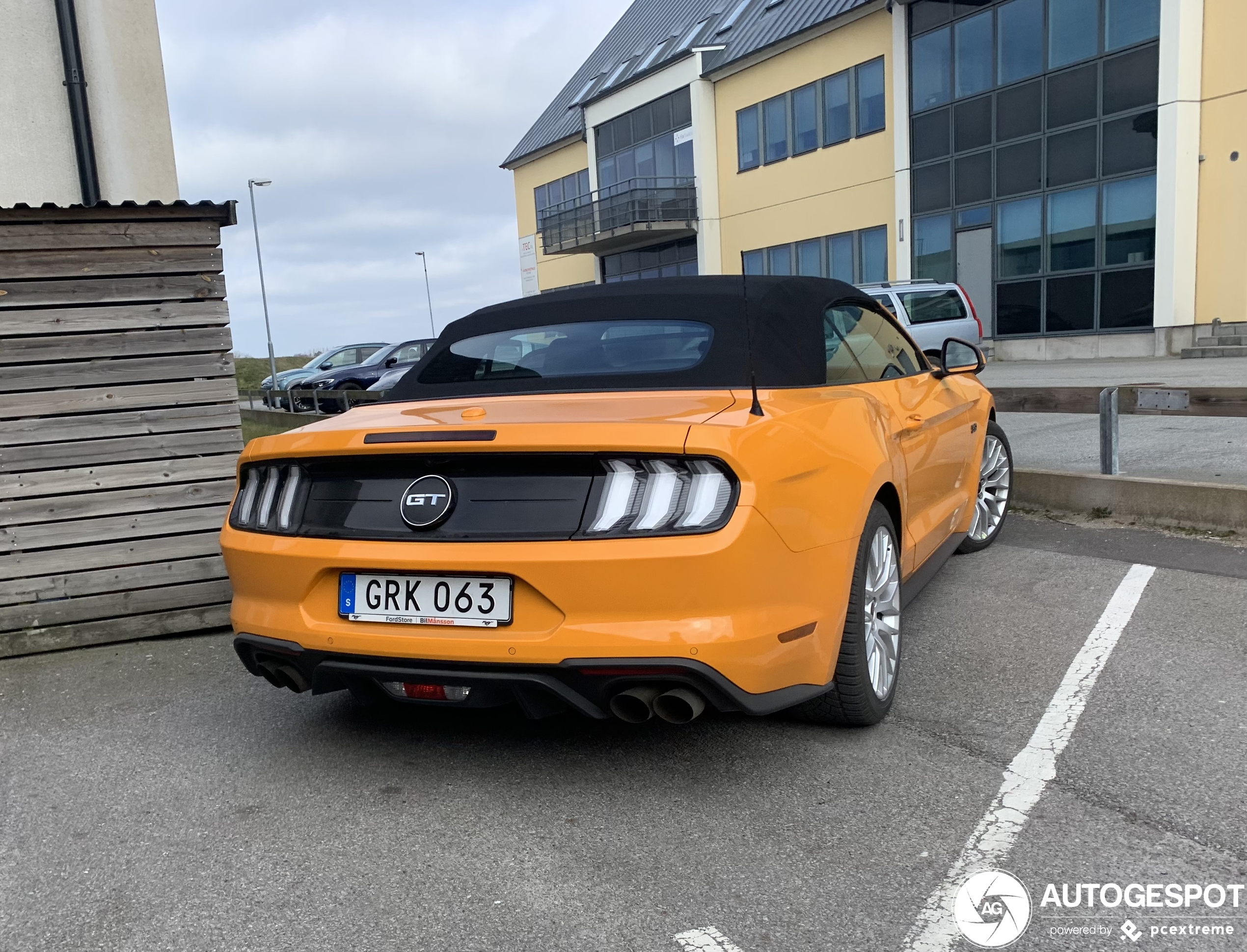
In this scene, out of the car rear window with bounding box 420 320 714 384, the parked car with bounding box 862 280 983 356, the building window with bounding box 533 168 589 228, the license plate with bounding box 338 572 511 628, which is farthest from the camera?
the building window with bounding box 533 168 589 228

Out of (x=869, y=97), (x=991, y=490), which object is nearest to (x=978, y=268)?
(x=869, y=97)

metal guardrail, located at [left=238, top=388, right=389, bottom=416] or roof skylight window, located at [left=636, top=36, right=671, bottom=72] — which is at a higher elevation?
roof skylight window, located at [left=636, top=36, right=671, bottom=72]

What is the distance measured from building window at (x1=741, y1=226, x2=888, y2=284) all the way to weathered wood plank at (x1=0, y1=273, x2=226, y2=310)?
20780 millimetres


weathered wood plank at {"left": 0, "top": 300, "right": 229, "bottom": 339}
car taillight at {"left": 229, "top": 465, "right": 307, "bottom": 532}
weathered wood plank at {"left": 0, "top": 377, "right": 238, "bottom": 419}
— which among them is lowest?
car taillight at {"left": 229, "top": 465, "right": 307, "bottom": 532}

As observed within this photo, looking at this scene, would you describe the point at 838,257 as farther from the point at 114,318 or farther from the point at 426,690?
the point at 426,690

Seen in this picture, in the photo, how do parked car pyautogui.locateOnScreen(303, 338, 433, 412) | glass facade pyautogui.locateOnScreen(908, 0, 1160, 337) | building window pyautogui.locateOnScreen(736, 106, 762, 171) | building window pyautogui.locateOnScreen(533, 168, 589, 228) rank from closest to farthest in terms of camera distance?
glass facade pyautogui.locateOnScreen(908, 0, 1160, 337) < parked car pyautogui.locateOnScreen(303, 338, 433, 412) < building window pyautogui.locateOnScreen(736, 106, 762, 171) < building window pyautogui.locateOnScreen(533, 168, 589, 228)

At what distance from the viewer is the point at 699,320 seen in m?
3.64

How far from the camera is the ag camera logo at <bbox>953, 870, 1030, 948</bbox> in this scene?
223 centimetres

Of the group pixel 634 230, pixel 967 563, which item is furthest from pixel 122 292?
pixel 634 230

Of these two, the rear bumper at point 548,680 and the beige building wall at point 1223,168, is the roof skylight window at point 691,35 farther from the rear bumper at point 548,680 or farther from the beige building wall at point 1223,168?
the rear bumper at point 548,680

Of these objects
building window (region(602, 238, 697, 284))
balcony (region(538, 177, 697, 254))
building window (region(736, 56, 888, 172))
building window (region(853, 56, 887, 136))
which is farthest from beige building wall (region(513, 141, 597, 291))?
building window (region(853, 56, 887, 136))

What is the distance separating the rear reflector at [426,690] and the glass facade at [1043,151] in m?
21.0

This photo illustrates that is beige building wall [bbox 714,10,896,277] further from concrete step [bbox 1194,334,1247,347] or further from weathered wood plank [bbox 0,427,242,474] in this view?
weathered wood plank [bbox 0,427,242,474]

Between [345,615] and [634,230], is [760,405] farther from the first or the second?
[634,230]
